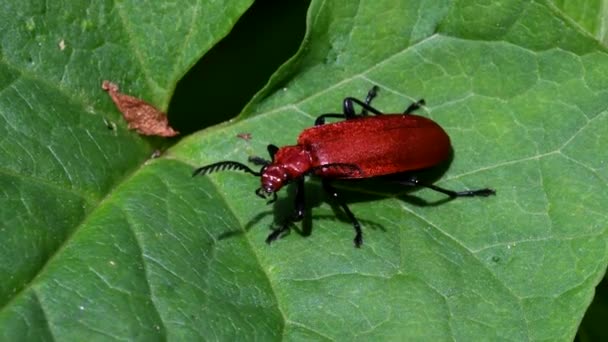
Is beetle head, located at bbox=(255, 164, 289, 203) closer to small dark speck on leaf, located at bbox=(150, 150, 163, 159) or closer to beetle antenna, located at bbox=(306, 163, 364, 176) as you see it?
beetle antenna, located at bbox=(306, 163, 364, 176)

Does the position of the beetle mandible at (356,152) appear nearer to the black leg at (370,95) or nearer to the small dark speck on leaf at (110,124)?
the black leg at (370,95)

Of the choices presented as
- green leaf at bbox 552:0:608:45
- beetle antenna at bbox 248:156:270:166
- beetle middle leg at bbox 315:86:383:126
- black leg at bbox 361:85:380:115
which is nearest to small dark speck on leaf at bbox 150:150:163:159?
beetle antenna at bbox 248:156:270:166

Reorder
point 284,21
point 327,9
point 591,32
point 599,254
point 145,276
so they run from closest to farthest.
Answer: point 145,276, point 599,254, point 327,9, point 591,32, point 284,21

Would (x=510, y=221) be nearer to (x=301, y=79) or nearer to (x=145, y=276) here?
(x=301, y=79)

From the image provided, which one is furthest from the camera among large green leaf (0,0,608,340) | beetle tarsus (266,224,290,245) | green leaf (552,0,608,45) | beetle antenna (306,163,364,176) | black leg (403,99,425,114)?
green leaf (552,0,608,45)

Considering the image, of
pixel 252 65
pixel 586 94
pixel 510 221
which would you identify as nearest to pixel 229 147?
pixel 252 65
